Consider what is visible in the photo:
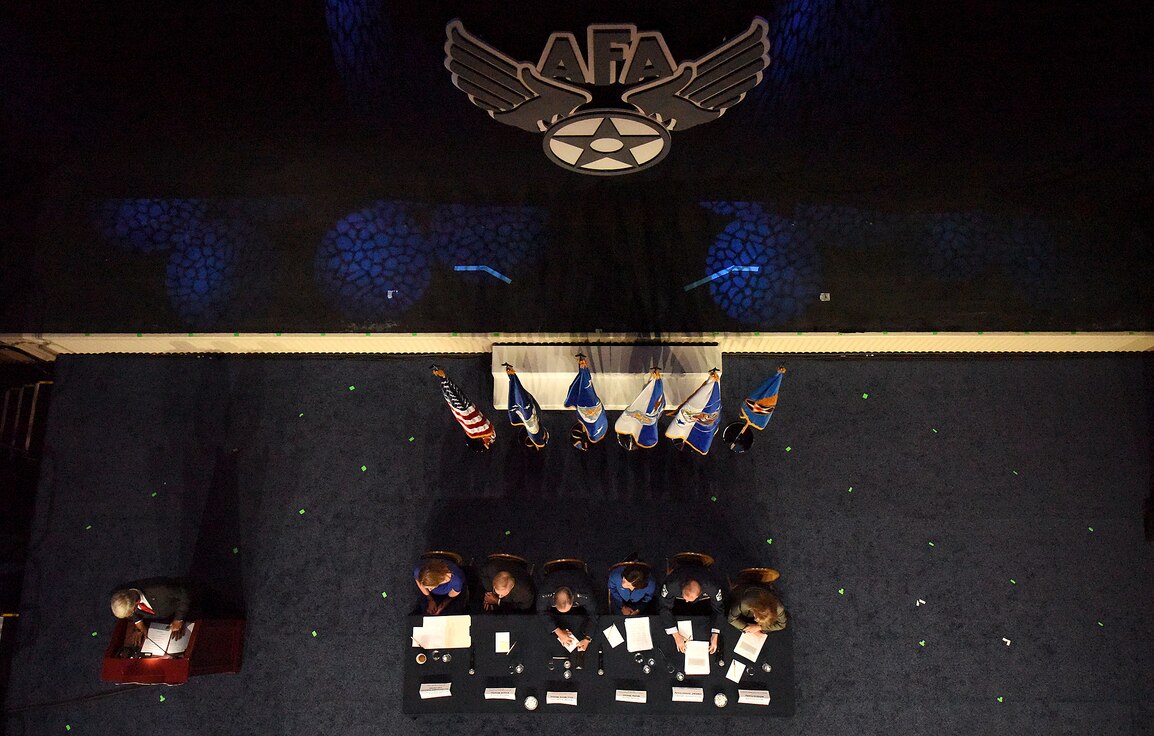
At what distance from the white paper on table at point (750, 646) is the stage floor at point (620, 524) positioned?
87 centimetres

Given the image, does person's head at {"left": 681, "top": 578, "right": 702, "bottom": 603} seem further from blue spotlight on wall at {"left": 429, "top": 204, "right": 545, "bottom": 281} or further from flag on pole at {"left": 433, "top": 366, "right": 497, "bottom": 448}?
blue spotlight on wall at {"left": 429, "top": 204, "right": 545, "bottom": 281}

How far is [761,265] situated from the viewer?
551cm

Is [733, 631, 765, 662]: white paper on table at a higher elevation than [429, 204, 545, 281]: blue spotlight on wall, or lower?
lower

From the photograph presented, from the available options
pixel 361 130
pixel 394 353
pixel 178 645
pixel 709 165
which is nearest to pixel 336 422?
pixel 394 353

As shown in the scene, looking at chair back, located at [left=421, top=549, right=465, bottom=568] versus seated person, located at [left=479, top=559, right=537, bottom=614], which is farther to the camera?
chair back, located at [left=421, top=549, right=465, bottom=568]

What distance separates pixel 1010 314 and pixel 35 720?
7.90 meters

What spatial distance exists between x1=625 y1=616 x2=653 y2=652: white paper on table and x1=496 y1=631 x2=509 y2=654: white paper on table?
2.57 feet

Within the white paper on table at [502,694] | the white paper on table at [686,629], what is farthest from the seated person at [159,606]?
the white paper on table at [686,629]

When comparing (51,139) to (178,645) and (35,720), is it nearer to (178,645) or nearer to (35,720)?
(178,645)

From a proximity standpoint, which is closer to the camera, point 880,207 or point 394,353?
point 880,207

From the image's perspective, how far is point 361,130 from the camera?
4.86m

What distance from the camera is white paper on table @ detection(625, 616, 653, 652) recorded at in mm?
4727

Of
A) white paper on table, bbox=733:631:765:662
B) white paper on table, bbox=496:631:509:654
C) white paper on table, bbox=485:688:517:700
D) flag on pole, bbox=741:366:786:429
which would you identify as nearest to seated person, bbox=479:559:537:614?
white paper on table, bbox=496:631:509:654

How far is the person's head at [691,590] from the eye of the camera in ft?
15.2
